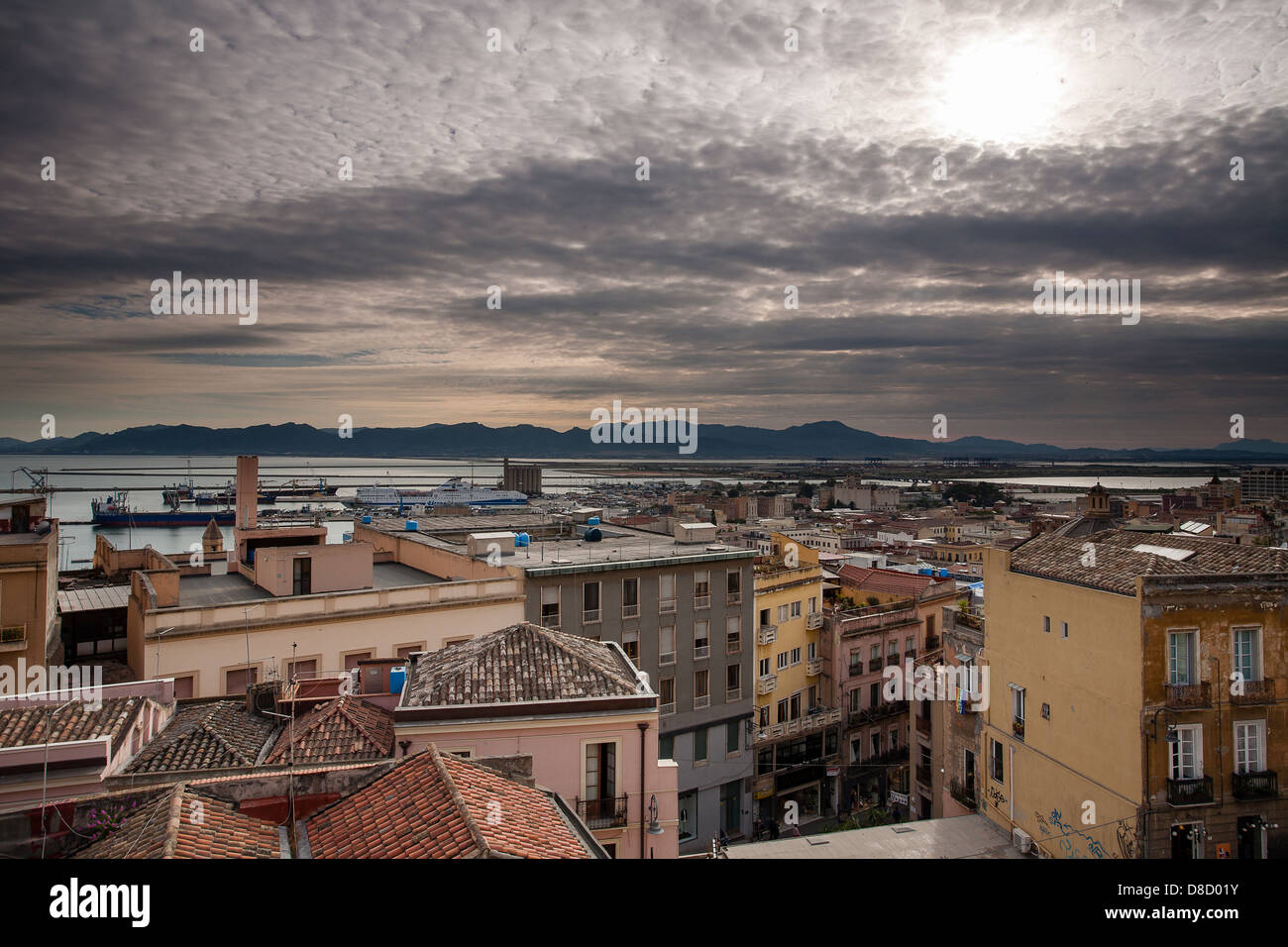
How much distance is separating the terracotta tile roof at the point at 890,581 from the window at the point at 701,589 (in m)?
8.72

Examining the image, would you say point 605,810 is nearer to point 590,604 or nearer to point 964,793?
point 964,793

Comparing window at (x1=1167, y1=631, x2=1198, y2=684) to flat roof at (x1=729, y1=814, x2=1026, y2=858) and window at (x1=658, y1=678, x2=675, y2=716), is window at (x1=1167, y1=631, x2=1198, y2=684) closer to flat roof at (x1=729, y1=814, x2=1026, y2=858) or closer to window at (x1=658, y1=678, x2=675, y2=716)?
flat roof at (x1=729, y1=814, x2=1026, y2=858)

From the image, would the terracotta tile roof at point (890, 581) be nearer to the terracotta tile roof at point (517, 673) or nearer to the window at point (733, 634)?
Result: the window at point (733, 634)

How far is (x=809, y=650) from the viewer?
931 inches

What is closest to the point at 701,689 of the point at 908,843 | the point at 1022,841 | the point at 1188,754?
the point at 908,843

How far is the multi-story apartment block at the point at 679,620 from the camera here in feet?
60.1

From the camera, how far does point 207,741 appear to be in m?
8.66

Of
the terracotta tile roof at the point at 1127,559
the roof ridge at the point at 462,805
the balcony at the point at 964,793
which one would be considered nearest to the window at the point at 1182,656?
the terracotta tile roof at the point at 1127,559

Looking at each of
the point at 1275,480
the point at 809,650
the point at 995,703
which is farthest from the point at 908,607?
the point at 1275,480

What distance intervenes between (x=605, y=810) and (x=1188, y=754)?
22.7ft

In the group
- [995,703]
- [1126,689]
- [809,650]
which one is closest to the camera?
→ [1126,689]
